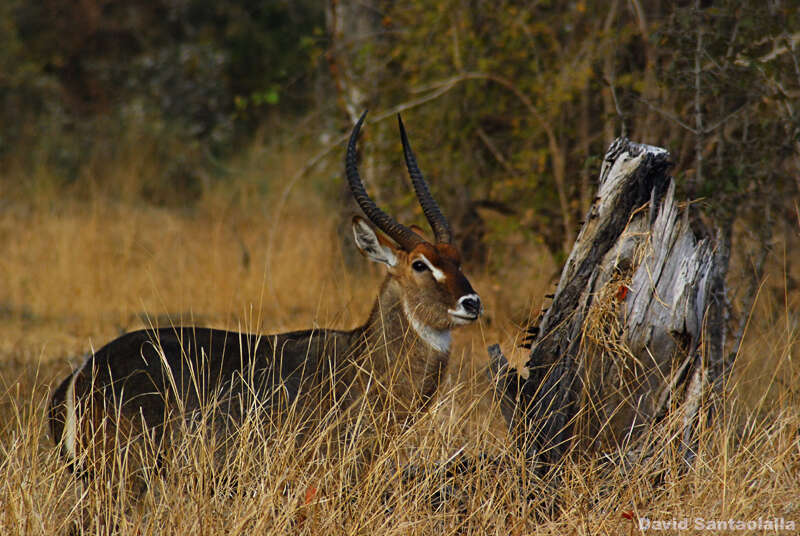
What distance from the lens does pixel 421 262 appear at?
434 cm

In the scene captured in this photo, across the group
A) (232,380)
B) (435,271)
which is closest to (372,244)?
(435,271)

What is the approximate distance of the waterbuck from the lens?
365 cm

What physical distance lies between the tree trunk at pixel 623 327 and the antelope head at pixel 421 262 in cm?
51

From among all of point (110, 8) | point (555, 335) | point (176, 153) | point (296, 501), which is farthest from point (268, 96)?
point (110, 8)

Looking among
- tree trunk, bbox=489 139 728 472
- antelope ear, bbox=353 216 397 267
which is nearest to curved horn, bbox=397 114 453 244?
antelope ear, bbox=353 216 397 267

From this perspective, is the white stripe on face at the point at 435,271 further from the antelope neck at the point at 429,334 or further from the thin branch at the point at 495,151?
the thin branch at the point at 495,151

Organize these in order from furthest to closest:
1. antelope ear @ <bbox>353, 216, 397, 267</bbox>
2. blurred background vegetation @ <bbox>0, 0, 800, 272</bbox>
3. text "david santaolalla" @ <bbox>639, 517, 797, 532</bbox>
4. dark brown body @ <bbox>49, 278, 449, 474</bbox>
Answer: blurred background vegetation @ <bbox>0, 0, 800, 272</bbox> < antelope ear @ <bbox>353, 216, 397, 267</bbox> < dark brown body @ <bbox>49, 278, 449, 474</bbox> < text "david santaolalla" @ <bbox>639, 517, 797, 532</bbox>

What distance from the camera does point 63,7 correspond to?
15.5 m

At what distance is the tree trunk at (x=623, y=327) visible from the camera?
368 cm

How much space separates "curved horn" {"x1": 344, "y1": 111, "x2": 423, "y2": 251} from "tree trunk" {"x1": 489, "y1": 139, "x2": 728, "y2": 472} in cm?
85

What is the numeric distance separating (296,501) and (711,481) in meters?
1.40

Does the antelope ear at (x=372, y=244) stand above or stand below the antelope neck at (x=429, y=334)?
above

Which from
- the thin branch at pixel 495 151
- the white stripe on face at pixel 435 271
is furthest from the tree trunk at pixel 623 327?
the thin branch at pixel 495 151

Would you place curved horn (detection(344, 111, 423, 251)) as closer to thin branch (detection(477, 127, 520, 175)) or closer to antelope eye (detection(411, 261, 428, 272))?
antelope eye (detection(411, 261, 428, 272))
